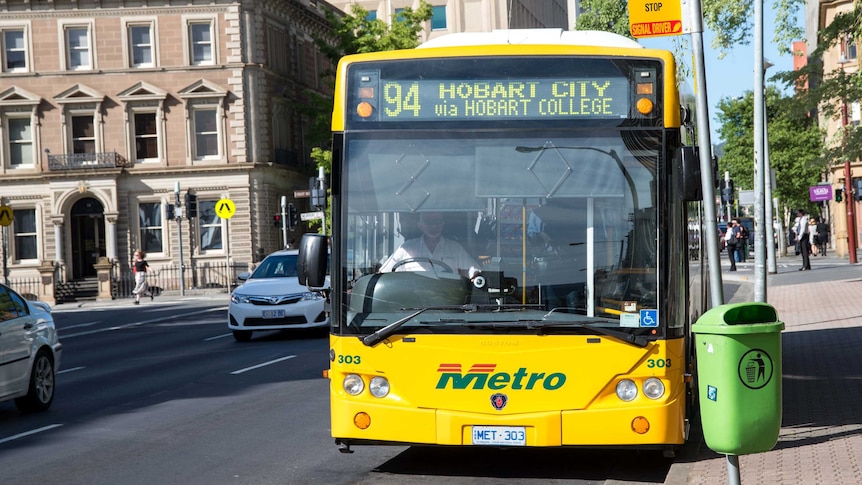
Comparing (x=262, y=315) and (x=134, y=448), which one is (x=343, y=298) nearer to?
(x=134, y=448)

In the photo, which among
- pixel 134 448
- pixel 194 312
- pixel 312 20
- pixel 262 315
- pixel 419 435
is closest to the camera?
pixel 419 435

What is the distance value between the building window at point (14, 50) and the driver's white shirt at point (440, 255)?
149 feet

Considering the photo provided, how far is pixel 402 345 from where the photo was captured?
845 cm

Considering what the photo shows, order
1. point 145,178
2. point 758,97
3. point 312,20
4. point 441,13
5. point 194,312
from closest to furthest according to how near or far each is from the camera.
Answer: point 758,97, point 194,312, point 145,178, point 312,20, point 441,13

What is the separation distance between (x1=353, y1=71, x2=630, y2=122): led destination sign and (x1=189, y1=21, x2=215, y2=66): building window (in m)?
43.5

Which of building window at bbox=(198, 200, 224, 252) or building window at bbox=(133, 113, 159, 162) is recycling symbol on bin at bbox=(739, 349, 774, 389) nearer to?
building window at bbox=(198, 200, 224, 252)

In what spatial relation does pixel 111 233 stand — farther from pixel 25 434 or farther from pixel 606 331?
pixel 606 331

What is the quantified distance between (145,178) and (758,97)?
1492 inches

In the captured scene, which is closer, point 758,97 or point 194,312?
point 758,97

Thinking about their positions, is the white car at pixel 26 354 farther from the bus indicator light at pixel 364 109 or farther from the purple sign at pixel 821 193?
the purple sign at pixel 821 193

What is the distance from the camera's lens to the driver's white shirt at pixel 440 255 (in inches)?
333

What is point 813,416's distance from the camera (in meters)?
10.4

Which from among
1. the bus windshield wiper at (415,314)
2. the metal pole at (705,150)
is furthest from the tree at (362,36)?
the bus windshield wiper at (415,314)

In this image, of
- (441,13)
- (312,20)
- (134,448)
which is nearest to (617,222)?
(134,448)
